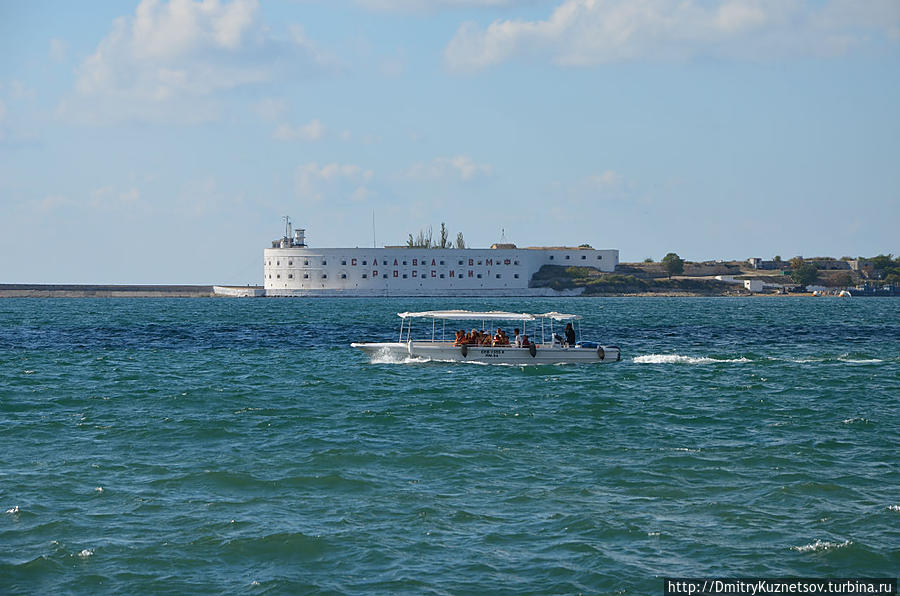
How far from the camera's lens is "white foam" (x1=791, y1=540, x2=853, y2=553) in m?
15.0

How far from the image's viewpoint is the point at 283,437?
24.1 m

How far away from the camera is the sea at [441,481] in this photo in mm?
14398

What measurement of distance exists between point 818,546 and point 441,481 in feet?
23.9

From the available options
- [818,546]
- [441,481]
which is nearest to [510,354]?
[441,481]

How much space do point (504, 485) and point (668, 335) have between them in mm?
48938

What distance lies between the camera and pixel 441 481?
760 inches

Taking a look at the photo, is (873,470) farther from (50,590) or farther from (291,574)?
(50,590)

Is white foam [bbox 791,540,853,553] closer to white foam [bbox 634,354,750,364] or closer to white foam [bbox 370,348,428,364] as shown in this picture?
white foam [bbox 370,348,428,364]

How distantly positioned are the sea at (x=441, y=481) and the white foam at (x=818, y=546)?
60mm

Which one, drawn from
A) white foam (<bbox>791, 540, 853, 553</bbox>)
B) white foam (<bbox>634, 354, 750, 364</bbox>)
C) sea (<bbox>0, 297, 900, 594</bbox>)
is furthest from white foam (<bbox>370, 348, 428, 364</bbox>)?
white foam (<bbox>791, 540, 853, 553</bbox>)

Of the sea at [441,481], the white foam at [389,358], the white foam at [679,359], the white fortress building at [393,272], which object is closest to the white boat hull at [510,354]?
the white foam at [389,358]

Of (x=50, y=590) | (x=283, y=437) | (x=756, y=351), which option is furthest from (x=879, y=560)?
(x=756, y=351)

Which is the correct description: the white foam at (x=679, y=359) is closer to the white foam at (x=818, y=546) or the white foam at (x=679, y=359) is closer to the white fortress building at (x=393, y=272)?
the white foam at (x=818, y=546)

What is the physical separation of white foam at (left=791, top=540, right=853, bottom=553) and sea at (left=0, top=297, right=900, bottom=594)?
0.20 ft
